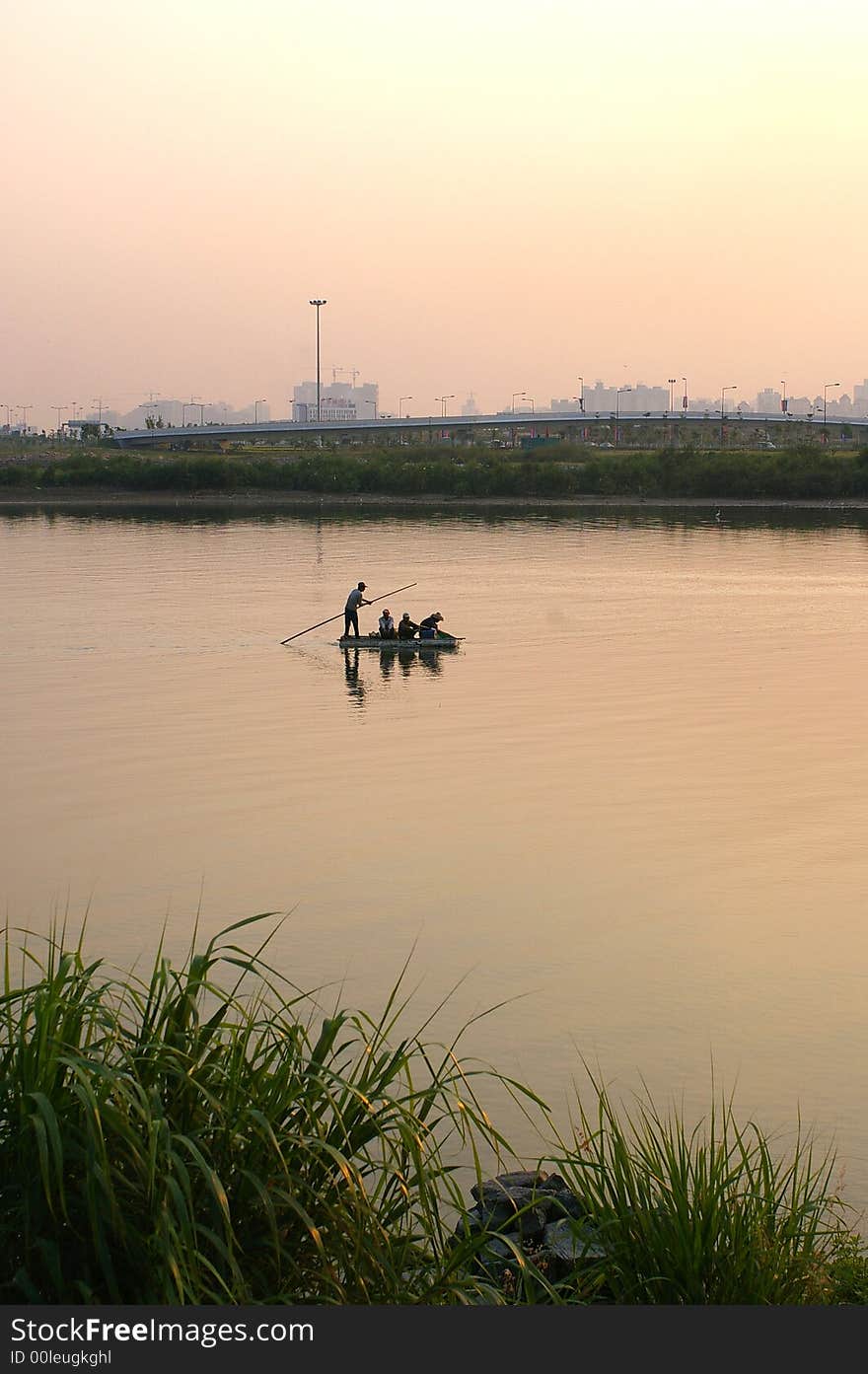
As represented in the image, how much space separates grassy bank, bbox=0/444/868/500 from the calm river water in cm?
7211

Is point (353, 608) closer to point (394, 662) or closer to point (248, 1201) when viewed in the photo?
point (394, 662)

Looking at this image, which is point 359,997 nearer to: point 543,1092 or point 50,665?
point 543,1092

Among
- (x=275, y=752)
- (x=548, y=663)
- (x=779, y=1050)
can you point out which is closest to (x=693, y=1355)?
(x=779, y=1050)

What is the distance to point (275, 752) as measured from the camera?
29.5m

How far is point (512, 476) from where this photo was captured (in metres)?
129

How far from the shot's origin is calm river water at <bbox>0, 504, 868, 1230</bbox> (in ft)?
51.7

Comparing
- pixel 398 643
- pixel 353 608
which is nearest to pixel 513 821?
pixel 398 643

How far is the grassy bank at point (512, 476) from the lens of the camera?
124625 mm

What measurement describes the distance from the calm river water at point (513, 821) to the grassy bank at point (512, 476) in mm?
72113

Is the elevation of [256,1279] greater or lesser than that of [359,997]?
greater

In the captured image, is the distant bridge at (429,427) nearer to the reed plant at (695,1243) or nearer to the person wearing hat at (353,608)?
the person wearing hat at (353,608)

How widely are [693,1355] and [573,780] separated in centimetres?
2044

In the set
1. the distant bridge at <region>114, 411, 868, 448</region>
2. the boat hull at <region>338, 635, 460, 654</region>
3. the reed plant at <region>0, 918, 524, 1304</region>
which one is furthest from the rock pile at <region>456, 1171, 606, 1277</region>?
the distant bridge at <region>114, 411, 868, 448</region>

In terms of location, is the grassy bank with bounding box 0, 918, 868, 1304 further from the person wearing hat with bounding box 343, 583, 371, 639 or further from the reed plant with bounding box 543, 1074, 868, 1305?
the person wearing hat with bounding box 343, 583, 371, 639
